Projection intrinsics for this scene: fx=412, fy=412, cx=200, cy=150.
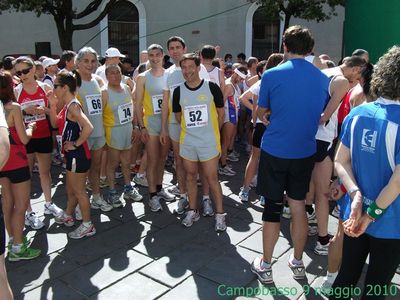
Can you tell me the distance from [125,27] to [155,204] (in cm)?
1592

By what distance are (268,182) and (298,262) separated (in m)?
0.72

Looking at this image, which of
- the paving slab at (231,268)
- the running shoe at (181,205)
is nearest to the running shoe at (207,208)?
the running shoe at (181,205)

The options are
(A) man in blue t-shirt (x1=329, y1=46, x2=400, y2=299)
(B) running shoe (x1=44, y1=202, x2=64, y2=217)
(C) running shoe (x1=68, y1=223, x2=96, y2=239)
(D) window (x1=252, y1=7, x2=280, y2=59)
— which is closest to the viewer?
(A) man in blue t-shirt (x1=329, y1=46, x2=400, y2=299)

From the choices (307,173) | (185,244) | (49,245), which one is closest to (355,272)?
(307,173)

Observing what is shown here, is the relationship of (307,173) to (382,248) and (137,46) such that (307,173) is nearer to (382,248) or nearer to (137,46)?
(382,248)

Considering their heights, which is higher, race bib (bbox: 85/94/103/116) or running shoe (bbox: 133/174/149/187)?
race bib (bbox: 85/94/103/116)

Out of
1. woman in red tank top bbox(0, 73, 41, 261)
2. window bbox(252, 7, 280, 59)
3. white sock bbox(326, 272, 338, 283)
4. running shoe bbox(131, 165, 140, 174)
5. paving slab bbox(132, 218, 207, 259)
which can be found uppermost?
window bbox(252, 7, 280, 59)

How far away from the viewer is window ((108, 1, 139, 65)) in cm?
1883

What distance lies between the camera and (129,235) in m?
4.00

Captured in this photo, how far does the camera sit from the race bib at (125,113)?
15.1ft

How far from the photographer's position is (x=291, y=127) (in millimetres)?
2885

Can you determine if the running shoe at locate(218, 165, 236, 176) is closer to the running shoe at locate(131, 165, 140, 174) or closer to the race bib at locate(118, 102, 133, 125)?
the running shoe at locate(131, 165, 140, 174)

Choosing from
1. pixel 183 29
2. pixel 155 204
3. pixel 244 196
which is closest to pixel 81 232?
pixel 155 204

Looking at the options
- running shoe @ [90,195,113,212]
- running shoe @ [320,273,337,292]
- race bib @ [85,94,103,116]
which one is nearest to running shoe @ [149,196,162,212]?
running shoe @ [90,195,113,212]
